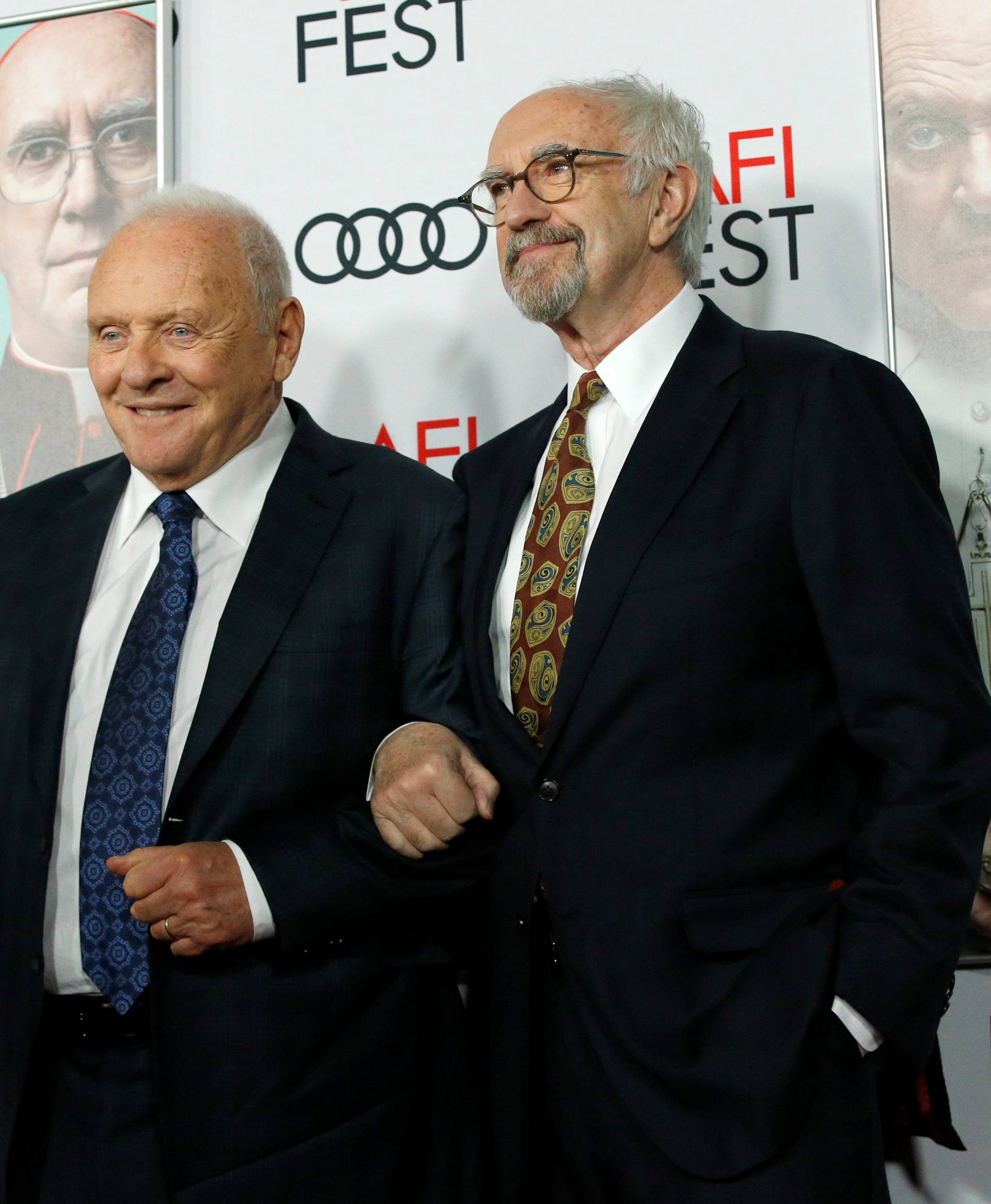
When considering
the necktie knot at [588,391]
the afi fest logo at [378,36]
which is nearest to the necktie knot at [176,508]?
the necktie knot at [588,391]

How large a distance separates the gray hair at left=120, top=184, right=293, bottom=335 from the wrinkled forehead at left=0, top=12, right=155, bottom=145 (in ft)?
3.07

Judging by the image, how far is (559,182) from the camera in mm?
1858

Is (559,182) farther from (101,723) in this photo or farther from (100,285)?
(101,723)

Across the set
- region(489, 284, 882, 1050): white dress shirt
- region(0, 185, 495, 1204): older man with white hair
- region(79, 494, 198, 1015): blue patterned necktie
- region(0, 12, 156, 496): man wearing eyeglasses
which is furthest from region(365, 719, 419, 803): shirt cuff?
region(0, 12, 156, 496): man wearing eyeglasses

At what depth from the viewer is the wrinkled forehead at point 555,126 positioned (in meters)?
1.85

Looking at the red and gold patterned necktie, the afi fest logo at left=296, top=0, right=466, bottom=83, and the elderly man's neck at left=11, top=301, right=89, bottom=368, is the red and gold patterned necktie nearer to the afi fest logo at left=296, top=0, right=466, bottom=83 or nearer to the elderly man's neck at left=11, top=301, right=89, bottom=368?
the afi fest logo at left=296, top=0, right=466, bottom=83

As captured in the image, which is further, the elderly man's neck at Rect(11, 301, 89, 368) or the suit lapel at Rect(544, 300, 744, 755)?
the elderly man's neck at Rect(11, 301, 89, 368)

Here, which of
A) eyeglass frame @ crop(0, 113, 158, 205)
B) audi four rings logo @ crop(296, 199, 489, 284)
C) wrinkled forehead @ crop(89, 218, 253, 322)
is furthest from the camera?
eyeglass frame @ crop(0, 113, 158, 205)

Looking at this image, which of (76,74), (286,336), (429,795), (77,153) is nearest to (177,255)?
(286,336)

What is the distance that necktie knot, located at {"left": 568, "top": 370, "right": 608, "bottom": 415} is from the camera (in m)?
1.85

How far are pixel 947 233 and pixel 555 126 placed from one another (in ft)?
2.58

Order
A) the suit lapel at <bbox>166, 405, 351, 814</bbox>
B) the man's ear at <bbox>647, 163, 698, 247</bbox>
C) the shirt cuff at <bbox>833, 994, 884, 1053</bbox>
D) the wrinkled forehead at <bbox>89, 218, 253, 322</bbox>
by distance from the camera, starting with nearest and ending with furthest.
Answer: the shirt cuff at <bbox>833, 994, 884, 1053</bbox>
the suit lapel at <bbox>166, 405, 351, 814</bbox>
the wrinkled forehead at <bbox>89, 218, 253, 322</bbox>
the man's ear at <bbox>647, 163, 698, 247</bbox>

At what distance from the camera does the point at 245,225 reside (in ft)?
6.08

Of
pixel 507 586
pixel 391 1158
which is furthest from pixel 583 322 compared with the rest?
pixel 391 1158
